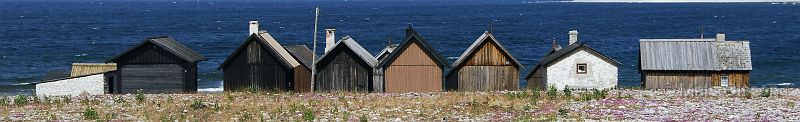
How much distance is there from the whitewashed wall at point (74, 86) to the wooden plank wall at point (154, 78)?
2.28m

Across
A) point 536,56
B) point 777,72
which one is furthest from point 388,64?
point 536,56

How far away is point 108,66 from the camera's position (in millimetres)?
54031

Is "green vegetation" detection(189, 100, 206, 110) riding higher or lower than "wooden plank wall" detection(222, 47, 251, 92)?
lower

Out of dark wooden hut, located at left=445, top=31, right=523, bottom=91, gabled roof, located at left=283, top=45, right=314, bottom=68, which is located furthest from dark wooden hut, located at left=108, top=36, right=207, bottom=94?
dark wooden hut, located at left=445, top=31, right=523, bottom=91

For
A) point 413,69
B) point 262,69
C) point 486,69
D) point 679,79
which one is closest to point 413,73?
point 413,69

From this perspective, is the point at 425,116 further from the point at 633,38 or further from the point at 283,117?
the point at 633,38

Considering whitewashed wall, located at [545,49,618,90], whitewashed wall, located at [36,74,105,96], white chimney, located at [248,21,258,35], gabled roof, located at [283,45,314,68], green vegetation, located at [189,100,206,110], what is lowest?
green vegetation, located at [189,100,206,110]

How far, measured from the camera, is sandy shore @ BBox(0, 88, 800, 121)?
119 ft

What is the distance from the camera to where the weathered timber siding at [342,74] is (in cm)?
4994

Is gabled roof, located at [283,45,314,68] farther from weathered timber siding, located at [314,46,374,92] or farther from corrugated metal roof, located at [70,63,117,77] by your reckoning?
corrugated metal roof, located at [70,63,117,77]

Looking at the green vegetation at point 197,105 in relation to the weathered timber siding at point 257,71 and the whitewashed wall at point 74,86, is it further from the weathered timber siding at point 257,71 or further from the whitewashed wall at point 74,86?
the whitewashed wall at point 74,86

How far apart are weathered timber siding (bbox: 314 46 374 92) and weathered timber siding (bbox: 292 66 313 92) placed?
84 centimetres

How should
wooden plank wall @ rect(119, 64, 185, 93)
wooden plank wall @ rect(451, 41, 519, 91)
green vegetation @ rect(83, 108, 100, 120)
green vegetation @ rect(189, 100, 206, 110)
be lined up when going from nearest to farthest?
1. green vegetation @ rect(83, 108, 100, 120)
2. green vegetation @ rect(189, 100, 206, 110)
3. wooden plank wall @ rect(451, 41, 519, 91)
4. wooden plank wall @ rect(119, 64, 185, 93)

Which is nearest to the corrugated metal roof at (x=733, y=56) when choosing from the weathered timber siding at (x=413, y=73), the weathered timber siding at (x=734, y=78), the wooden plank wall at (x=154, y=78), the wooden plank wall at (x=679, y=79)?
the weathered timber siding at (x=734, y=78)
